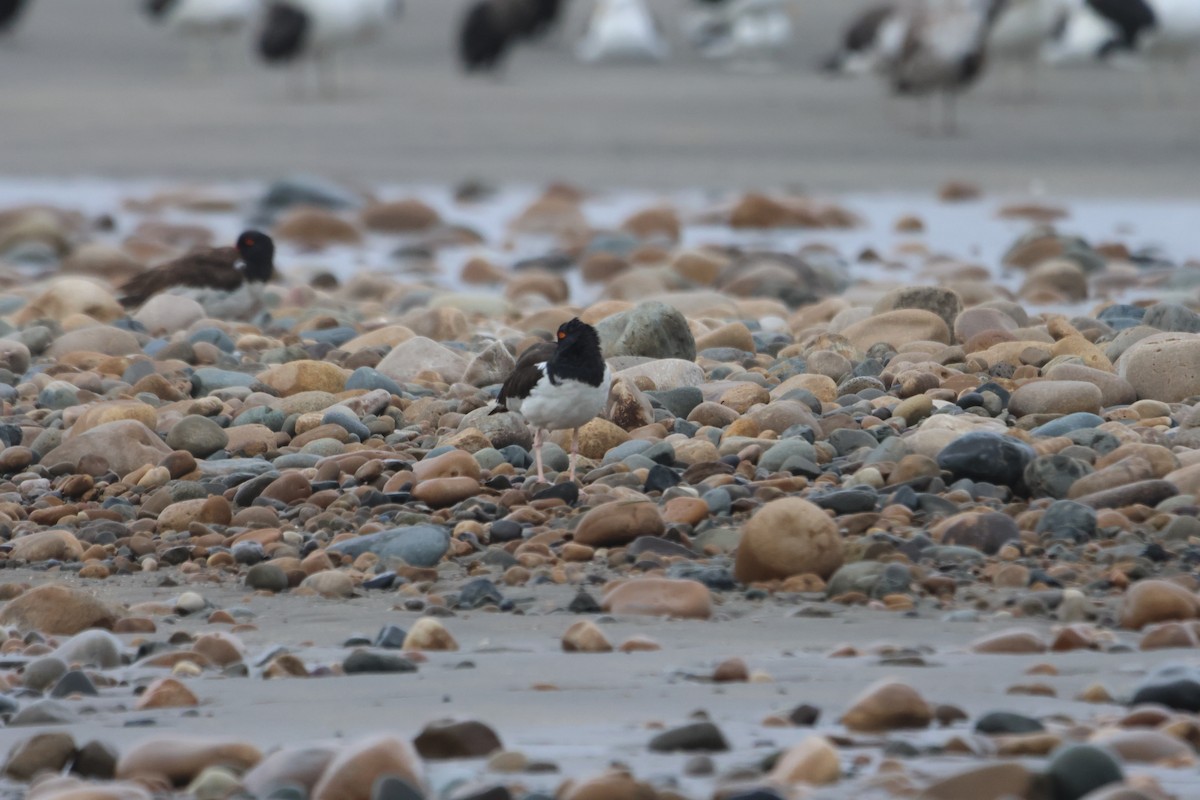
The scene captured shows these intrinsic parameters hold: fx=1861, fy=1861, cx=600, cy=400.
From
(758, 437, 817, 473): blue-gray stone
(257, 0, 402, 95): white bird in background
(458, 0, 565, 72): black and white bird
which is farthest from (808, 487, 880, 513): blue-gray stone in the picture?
(458, 0, 565, 72): black and white bird

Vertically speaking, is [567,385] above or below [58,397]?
above

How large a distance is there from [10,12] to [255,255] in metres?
19.3

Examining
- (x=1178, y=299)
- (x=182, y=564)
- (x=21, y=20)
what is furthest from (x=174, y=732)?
(x=21, y=20)

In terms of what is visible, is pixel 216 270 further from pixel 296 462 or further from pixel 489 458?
pixel 489 458

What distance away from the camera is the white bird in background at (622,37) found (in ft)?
84.5

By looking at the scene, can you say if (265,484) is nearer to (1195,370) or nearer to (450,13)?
(1195,370)

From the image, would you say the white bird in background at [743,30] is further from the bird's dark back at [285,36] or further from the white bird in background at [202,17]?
the white bird in background at [202,17]

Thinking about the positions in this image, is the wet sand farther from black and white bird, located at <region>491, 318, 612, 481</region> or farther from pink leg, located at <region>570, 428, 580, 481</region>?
black and white bird, located at <region>491, 318, 612, 481</region>

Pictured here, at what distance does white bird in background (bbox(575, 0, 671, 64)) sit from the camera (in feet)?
84.5

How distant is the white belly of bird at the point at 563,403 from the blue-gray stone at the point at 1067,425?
1341mm

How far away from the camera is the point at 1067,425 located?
18.6 ft

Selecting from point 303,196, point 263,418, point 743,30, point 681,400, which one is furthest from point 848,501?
point 743,30

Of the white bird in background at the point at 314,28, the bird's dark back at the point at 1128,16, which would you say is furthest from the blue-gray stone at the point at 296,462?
the white bird in background at the point at 314,28

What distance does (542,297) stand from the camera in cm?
1049
